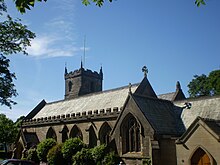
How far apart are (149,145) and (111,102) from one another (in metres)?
11.9

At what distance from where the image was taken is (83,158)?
2755cm

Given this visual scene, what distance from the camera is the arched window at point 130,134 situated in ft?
85.8

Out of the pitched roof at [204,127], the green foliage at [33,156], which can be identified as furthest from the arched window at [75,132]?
the pitched roof at [204,127]

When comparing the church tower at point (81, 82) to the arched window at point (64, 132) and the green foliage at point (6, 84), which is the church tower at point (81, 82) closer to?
the arched window at point (64, 132)

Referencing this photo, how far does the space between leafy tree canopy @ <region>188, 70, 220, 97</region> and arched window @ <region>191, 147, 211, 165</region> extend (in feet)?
105

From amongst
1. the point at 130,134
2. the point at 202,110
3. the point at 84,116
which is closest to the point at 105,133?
the point at 84,116

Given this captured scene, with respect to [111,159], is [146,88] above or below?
above

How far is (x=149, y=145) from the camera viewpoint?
2395 cm

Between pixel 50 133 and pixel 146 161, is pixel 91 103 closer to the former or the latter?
pixel 50 133

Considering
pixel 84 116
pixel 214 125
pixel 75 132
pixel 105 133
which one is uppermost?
pixel 84 116

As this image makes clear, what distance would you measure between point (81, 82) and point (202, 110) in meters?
37.8

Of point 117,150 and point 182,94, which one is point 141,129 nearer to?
point 117,150

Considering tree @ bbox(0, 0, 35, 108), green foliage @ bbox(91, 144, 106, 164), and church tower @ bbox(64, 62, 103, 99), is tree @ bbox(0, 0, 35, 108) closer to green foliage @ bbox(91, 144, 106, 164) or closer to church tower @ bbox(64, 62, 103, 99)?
green foliage @ bbox(91, 144, 106, 164)

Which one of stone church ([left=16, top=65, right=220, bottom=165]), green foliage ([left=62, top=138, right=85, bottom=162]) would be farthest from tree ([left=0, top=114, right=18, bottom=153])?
green foliage ([left=62, top=138, right=85, bottom=162])
